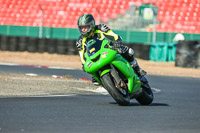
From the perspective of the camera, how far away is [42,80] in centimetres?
1171

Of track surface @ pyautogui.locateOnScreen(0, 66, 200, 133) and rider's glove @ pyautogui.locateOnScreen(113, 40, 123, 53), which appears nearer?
track surface @ pyautogui.locateOnScreen(0, 66, 200, 133)

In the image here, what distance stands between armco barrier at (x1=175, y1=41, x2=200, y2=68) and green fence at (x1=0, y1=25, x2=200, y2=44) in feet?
15.2

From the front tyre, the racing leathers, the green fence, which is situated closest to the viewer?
the front tyre

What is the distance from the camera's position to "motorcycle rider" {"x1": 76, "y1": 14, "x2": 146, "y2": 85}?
780 cm

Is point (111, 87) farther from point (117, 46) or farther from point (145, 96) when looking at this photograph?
point (145, 96)

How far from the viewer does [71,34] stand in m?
26.2

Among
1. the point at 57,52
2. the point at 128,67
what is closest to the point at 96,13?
the point at 57,52

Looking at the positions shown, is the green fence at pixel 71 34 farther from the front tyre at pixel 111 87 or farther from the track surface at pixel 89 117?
the front tyre at pixel 111 87

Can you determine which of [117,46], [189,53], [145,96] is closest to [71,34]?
[189,53]

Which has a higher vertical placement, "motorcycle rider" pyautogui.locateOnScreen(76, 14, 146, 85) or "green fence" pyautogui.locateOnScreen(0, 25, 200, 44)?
"motorcycle rider" pyautogui.locateOnScreen(76, 14, 146, 85)

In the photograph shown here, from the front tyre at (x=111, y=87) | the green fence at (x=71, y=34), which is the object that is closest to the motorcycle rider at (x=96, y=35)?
the front tyre at (x=111, y=87)

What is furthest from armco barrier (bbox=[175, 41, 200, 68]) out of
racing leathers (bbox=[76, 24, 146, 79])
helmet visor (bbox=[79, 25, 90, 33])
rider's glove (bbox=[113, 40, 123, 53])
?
helmet visor (bbox=[79, 25, 90, 33])

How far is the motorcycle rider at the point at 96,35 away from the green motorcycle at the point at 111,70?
13cm

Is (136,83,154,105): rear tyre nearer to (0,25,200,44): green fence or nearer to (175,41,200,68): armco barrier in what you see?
(175,41,200,68): armco barrier
